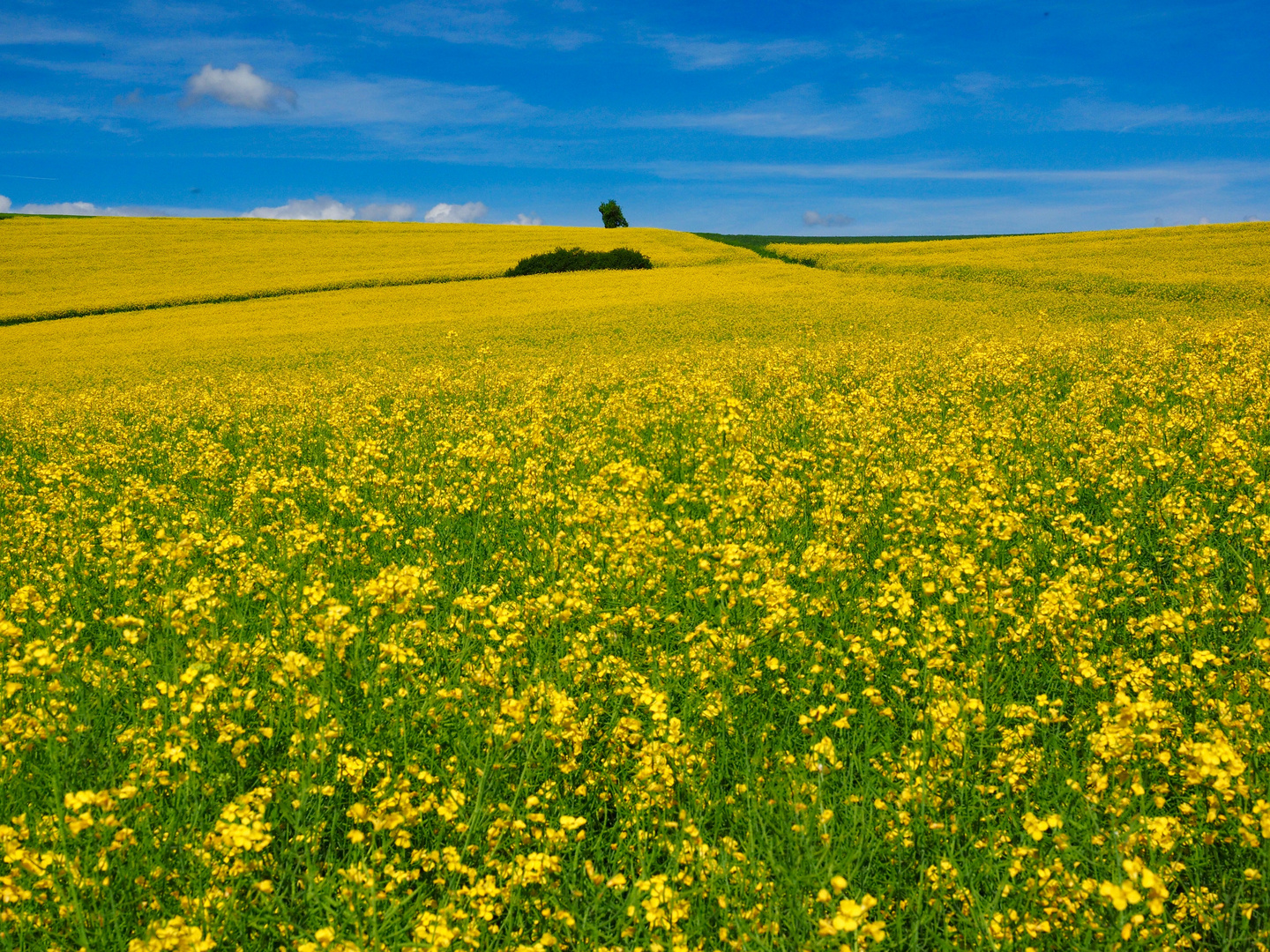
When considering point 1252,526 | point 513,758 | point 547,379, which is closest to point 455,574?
point 513,758

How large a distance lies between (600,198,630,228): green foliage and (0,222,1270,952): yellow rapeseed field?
74972mm

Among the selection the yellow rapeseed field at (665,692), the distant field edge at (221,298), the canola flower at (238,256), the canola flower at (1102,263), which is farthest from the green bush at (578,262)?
the yellow rapeseed field at (665,692)

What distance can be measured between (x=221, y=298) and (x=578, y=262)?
21.6m

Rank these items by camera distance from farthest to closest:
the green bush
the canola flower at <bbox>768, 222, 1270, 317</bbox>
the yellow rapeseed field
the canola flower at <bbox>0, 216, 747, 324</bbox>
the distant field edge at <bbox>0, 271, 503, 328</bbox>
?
1. the green bush
2. the canola flower at <bbox>0, 216, 747, 324</bbox>
3. the distant field edge at <bbox>0, 271, 503, 328</bbox>
4. the canola flower at <bbox>768, 222, 1270, 317</bbox>
5. the yellow rapeseed field

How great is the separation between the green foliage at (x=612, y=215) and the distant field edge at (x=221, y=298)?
1433 inches

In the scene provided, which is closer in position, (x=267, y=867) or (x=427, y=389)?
(x=267, y=867)

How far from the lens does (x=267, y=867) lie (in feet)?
9.18

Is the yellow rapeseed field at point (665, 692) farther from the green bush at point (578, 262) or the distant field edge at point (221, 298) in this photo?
the green bush at point (578, 262)

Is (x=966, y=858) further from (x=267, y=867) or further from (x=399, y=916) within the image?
(x=267, y=867)

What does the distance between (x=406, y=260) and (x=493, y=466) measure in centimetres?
4772

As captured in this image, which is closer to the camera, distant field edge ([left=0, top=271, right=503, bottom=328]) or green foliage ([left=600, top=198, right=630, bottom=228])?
distant field edge ([left=0, top=271, right=503, bottom=328])

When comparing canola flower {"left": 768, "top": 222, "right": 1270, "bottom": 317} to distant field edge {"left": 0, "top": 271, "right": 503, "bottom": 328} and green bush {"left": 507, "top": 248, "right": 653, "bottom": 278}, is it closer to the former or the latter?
green bush {"left": 507, "top": 248, "right": 653, "bottom": 278}

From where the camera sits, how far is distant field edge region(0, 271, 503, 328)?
35.9 meters

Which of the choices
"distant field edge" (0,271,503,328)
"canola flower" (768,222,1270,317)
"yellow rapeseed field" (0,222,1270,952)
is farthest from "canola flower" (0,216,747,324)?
"yellow rapeseed field" (0,222,1270,952)
